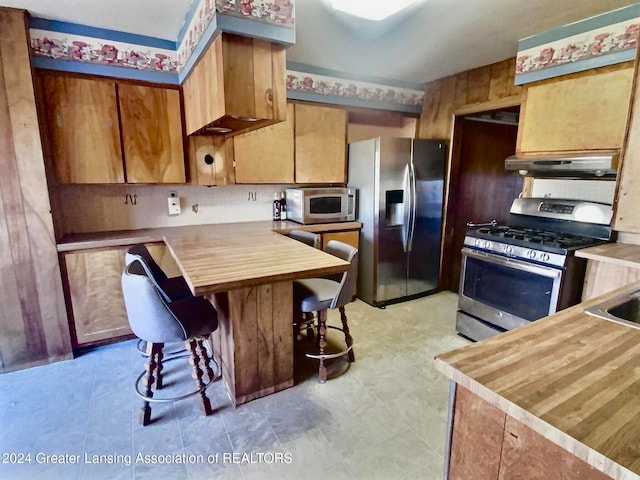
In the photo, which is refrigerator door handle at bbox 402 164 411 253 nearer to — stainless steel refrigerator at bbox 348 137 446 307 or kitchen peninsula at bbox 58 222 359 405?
stainless steel refrigerator at bbox 348 137 446 307

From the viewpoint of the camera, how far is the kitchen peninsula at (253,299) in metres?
1.78

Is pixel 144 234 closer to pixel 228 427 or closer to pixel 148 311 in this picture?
pixel 148 311

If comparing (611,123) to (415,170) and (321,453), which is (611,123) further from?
(321,453)

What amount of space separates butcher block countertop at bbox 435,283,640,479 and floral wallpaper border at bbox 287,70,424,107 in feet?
9.93

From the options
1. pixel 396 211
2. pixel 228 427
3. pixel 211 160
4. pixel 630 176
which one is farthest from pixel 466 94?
pixel 228 427

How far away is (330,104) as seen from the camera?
3.58 m

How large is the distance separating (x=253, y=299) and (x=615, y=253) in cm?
220

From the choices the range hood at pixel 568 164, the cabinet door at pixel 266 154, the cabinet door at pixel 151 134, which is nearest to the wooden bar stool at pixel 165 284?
the cabinet door at pixel 151 134

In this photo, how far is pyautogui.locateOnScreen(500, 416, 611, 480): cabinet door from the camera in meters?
0.72

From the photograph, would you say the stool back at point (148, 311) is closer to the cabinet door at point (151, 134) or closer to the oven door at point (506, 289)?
the cabinet door at point (151, 134)

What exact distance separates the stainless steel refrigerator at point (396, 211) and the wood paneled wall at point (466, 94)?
383 millimetres

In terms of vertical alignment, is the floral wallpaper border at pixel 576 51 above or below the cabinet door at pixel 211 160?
above

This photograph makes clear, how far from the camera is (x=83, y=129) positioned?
2607mm

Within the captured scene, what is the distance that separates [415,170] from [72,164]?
9.94 ft
